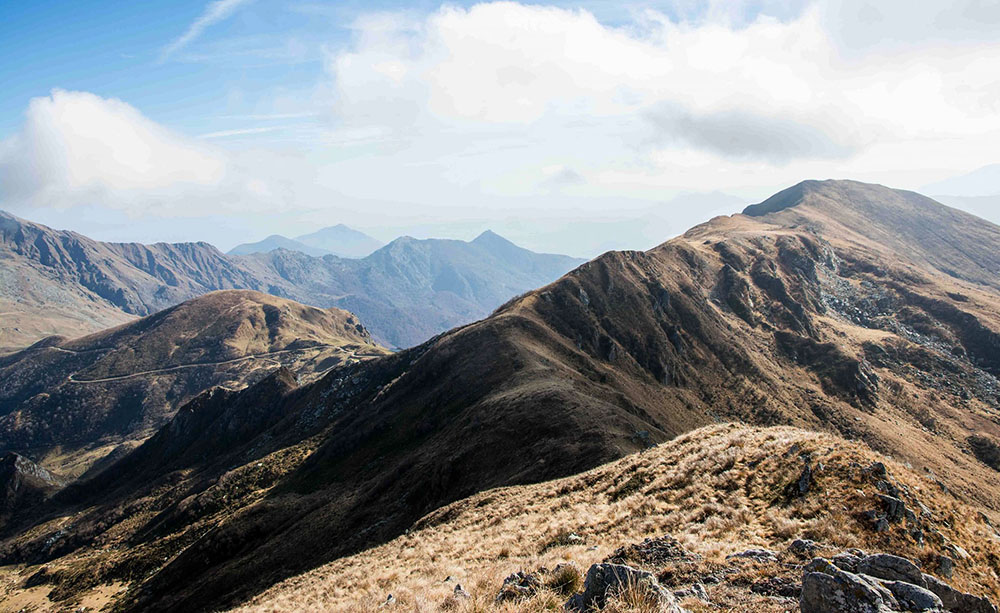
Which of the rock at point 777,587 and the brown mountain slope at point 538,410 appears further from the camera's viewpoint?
the brown mountain slope at point 538,410

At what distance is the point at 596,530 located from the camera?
65.6 ft

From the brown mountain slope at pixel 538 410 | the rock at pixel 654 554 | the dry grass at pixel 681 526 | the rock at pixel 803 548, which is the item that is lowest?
the brown mountain slope at pixel 538 410

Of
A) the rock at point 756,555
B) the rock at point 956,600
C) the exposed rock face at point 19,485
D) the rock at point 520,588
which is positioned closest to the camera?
the rock at point 956,600

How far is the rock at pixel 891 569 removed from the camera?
930 centimetres

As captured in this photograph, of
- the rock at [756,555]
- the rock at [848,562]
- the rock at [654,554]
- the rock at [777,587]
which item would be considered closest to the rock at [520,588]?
the rock at [654,554]

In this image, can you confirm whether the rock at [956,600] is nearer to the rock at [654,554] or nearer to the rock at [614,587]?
the rock at [654,554]

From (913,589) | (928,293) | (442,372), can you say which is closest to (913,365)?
(928,293)

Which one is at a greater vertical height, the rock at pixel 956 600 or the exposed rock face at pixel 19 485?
the rock at pixel 956 600

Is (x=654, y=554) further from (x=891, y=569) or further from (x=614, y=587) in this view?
(x=891, y=569)

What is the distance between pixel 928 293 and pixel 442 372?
594ft

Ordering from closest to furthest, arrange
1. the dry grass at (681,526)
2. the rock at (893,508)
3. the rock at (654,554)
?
the rock at (654,554) → the dry grass at (681,526) → the rock at (893,508)

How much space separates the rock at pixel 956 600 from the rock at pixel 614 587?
16.8 ft

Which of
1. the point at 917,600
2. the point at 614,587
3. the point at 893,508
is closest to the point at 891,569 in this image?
the point at 917,600

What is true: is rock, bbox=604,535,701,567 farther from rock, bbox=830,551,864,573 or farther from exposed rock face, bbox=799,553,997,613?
exposed rock face, bbox=799,553,997,613
